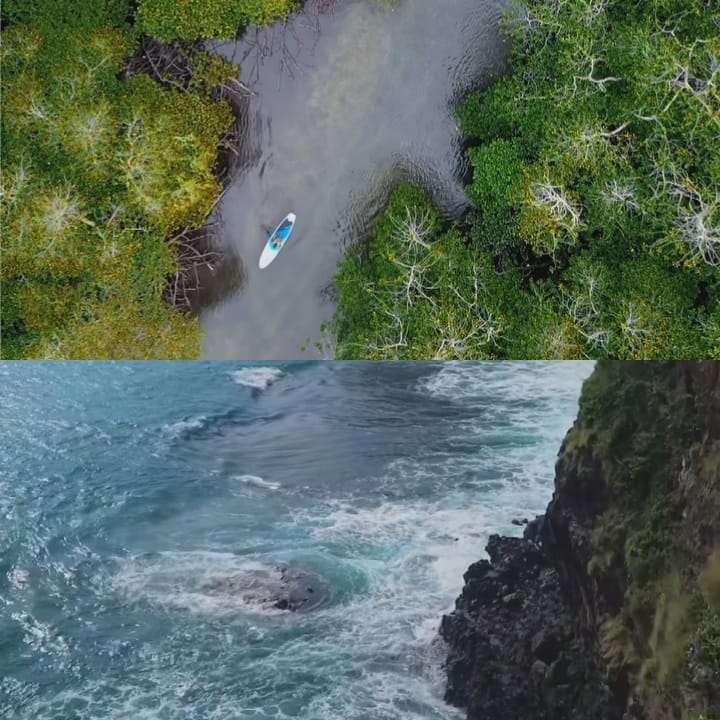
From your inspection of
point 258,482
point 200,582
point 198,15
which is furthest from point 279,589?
point 198,15

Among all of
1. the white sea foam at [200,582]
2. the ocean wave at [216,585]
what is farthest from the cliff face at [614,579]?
the white sea foam at [200,582]

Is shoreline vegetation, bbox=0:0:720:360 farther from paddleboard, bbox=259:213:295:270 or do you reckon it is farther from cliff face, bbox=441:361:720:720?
paddleboard, bbox=259:213:295:270

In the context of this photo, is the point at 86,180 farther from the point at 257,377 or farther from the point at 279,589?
the point at 279,589

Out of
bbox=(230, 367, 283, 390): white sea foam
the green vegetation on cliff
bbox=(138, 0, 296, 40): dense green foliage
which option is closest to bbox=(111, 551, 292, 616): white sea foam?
bbox=(230, 367, 283, 390): white sea foam

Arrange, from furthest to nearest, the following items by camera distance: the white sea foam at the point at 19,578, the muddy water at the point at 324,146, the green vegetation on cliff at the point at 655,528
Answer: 1. the muddy water at the point at 324,146
2. the white sea foam at the point at 19,578
3. the green vegetation on cliff at the point at 655,528

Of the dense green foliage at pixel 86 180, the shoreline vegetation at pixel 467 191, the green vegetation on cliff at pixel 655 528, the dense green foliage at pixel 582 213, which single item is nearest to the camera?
the green vegetation on cliff at pixel 655 528

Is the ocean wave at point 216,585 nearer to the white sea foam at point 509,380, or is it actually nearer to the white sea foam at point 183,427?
the white sea foam at point 183,427

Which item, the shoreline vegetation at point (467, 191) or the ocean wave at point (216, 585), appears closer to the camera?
the shoreline vegetation at point (467, 191)
